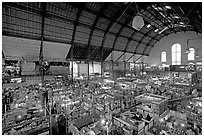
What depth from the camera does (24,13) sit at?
8352 millimetres

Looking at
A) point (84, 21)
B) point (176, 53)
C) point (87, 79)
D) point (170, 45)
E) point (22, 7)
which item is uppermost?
point (84, 21)

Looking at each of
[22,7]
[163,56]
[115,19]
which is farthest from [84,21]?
[163,56]

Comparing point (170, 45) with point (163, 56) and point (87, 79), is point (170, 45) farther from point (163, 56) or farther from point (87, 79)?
point (87, 79)

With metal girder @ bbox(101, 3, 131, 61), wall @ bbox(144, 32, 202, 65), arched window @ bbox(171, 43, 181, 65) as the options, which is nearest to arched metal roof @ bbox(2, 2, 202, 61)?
metal girder @ bbox(101, 3, 131, 61)

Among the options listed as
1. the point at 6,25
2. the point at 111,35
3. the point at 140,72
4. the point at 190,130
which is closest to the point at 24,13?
the point at 6,25

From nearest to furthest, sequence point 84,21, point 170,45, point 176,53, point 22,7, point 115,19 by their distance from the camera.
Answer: point 22,7, point 84,21, point 115,19, point 176,53, point 170,45

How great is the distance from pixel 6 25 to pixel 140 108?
1153 centimetres

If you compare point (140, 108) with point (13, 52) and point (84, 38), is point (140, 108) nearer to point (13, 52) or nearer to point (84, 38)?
point (84, 38)

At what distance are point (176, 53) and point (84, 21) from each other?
18582 mm

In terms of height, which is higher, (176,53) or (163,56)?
(176,53)

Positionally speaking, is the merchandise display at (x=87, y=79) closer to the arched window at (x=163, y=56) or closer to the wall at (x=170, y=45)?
the wall at (x=170, y=45)

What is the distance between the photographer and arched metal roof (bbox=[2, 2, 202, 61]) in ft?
27.4

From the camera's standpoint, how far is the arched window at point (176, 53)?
65.2ft

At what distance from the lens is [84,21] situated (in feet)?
35.4
